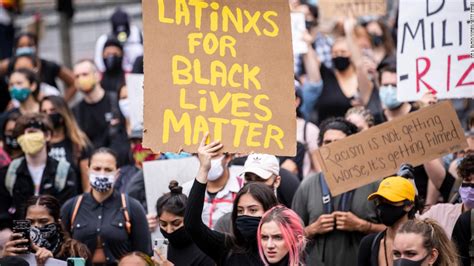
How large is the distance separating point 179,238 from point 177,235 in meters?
0.03

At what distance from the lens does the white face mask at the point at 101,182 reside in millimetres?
11352

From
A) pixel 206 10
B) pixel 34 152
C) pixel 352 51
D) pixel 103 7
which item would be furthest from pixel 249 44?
pixel 103 7

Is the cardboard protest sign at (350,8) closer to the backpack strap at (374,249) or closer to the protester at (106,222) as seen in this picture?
the protester at (106,222)

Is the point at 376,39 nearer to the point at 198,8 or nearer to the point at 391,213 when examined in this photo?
the point at 391,213

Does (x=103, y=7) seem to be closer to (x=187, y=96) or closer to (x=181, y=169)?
(x=181, y=169)

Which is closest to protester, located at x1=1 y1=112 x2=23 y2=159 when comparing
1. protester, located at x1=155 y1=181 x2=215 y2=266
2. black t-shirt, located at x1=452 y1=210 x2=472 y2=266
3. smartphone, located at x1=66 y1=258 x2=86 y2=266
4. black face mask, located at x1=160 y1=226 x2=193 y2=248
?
protester, located at x1=155 y1=181 x2=215 y2=266

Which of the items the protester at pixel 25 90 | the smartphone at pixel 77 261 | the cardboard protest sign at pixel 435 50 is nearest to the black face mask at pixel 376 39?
the protester at pixel 25 90

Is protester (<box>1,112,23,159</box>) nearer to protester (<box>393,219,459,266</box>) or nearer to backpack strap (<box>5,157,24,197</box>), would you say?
backpack strap (<box>5,157,24,197</box>)

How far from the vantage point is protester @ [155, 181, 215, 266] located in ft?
33.1

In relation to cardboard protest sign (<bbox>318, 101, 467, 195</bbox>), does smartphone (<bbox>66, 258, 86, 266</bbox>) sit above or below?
below

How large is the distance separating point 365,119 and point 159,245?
9.06 ft

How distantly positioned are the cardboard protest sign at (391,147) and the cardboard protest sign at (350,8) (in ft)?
13.9

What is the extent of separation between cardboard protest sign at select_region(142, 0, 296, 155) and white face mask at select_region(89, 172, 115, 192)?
91.7 inches

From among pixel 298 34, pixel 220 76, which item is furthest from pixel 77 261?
pixel 298 34
